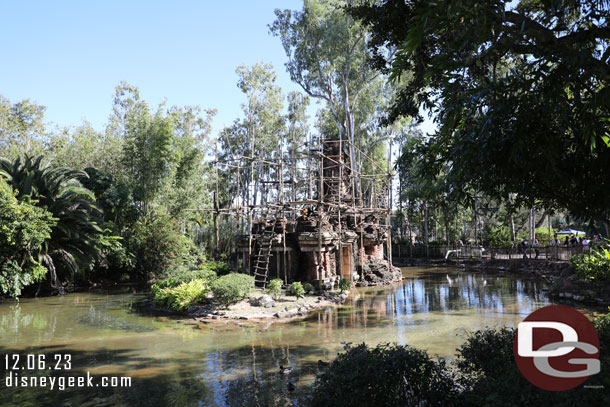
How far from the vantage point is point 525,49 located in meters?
4.61

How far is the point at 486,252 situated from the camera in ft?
100

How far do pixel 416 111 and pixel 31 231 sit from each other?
540 inches

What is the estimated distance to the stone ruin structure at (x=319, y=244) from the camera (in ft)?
57.3

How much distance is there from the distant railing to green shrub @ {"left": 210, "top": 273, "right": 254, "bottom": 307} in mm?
17818

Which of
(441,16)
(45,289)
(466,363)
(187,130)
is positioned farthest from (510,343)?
(187,130)

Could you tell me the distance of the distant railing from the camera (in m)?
24.3

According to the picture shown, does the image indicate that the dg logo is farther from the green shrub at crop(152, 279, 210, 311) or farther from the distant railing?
the distant railing

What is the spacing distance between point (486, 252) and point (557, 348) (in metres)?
28.7

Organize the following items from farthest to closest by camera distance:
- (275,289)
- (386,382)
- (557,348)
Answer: (275,289) → (386,382) → (557,348)

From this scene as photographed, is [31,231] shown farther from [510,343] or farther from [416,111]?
[510,343]

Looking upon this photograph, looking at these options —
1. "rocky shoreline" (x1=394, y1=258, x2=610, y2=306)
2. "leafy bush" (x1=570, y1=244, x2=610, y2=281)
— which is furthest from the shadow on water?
"leafy bush" (x1=570, y1=244, x2=610, y2=281)

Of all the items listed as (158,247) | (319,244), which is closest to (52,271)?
(158,247)

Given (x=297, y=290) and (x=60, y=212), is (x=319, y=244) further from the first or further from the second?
(x=60, y=212)

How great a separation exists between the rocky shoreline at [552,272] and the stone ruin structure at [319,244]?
7.83m
